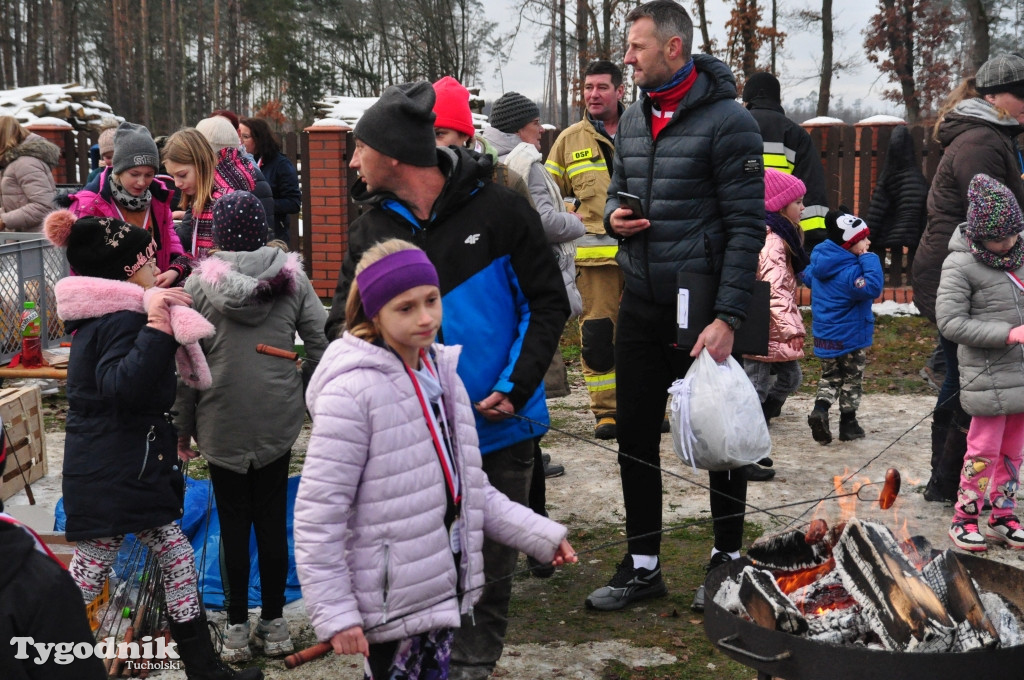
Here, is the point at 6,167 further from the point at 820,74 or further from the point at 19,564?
the point at 820,74

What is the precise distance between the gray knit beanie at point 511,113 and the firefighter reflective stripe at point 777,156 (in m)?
2.39

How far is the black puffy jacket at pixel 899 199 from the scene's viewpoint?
11055 millimetres

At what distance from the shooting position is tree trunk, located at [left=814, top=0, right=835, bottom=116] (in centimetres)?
2648

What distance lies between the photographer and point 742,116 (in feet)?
13.8

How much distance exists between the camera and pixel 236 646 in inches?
168

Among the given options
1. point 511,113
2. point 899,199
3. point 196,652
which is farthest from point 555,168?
point 899,199

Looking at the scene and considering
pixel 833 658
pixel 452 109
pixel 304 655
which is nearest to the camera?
pixel 304 655

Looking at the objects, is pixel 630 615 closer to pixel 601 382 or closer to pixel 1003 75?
pixel 601 382

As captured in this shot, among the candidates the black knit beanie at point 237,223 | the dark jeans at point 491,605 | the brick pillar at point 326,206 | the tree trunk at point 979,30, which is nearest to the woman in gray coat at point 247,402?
the black knit beanie at point 237,223

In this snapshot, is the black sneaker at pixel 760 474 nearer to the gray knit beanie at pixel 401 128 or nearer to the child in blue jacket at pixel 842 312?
the child in blue jacket at pixel 842 312

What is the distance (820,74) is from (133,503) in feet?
89.4

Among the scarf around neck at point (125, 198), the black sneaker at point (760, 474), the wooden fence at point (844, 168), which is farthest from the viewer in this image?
the wooden fence at point (844, 168)

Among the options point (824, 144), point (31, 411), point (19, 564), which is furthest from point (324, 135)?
point (19, 564)

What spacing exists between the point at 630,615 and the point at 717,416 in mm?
1054
